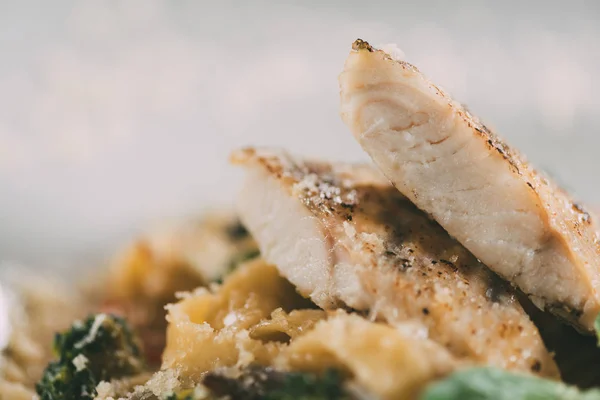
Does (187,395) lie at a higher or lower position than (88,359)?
lower

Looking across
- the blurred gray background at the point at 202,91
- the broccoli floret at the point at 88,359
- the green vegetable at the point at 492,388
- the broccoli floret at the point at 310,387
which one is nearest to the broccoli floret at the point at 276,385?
the broccoli floret at the point at 310,387

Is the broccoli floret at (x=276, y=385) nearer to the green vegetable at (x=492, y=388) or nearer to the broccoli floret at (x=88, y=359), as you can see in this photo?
the green vegetable at (x=492, y=388)

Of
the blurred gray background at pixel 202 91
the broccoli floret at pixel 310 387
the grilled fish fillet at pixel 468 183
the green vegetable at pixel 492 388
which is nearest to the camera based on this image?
the green vegetable at pixel 492 388

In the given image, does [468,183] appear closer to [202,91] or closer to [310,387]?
[310,387]

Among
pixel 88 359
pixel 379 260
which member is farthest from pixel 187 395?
pixel 88 359

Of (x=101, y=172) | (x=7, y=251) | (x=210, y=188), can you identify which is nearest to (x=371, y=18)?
(x=210, y=188)

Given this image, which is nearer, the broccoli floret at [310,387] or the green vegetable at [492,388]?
the green vegetable at [492,388]
